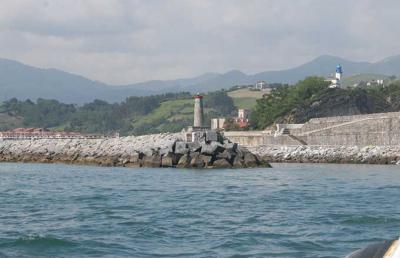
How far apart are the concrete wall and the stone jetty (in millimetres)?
13297

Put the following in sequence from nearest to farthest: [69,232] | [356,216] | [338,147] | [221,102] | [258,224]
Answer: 1. [69,232]
2. [258,224]
3. [356,216]
4. [338,147]
5. [221,102]

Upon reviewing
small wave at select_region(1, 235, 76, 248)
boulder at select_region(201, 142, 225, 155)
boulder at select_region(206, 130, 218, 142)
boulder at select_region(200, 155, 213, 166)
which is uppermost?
boulder at select_region(206, 130, 218, 142)

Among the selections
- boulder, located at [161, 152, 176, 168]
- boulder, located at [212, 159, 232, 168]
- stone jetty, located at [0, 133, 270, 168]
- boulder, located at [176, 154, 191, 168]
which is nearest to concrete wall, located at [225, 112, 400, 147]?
stone jetty, located at [0, 133, 270, 168]

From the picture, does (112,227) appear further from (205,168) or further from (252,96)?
(252,96)

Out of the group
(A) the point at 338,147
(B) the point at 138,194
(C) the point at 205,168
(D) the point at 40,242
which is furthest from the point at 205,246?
(A) the point at 338,147

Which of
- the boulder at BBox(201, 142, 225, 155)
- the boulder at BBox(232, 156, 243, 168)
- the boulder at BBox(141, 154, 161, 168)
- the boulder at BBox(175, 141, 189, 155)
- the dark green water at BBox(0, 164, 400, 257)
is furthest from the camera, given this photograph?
the boulder at BBox(175, 141, 189, 155)

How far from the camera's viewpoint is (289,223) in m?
17.5

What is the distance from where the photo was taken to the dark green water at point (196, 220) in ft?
46.9

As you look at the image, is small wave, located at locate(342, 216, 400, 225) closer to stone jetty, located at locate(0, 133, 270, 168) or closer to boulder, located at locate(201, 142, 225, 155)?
stone jetty, located at locate(0, 133, 270, 168)

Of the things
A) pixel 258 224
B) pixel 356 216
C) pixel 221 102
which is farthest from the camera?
pixel 221 102

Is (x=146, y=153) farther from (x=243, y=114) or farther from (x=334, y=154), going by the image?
(x=243, y=114)

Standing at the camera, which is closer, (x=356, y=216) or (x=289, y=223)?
(x=289, y=223)

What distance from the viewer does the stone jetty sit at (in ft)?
168

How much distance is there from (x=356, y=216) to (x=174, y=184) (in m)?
14.7
